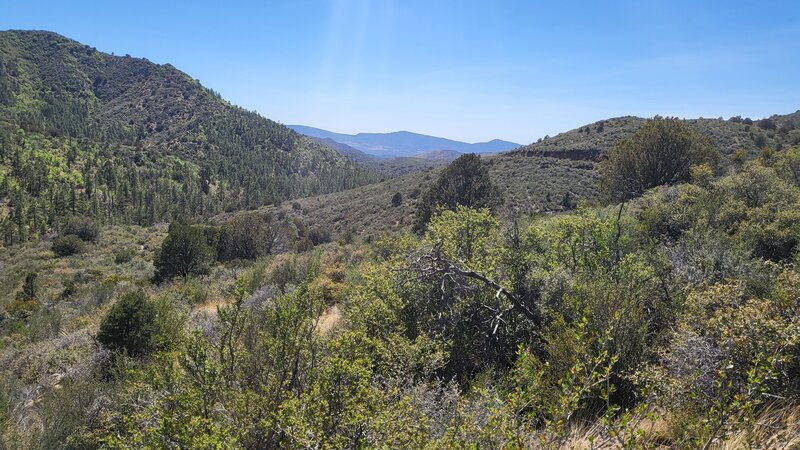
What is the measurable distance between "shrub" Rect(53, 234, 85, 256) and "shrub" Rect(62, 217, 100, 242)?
5.24 meters

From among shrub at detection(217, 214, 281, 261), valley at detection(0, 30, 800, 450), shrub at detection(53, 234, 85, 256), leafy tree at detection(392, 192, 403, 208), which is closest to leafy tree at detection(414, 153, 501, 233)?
valley at detection(0, 30, 800, 450)

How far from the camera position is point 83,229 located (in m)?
46.3

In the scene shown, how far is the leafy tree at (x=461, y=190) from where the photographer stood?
2878cm

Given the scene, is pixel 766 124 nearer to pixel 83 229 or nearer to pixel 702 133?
pixel 702 133

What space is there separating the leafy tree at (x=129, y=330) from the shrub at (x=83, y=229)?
1704 inches

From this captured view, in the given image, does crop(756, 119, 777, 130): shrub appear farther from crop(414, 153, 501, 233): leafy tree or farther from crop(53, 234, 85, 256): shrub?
crop(53, 234, 85, 256): shrub

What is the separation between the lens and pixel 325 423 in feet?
14.1

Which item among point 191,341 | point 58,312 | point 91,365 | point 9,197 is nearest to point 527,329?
point 191,341

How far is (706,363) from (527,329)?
3.23 m

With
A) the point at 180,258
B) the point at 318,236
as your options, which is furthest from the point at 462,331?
the point at 318,236

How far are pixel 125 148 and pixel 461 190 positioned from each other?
89783 millimetres

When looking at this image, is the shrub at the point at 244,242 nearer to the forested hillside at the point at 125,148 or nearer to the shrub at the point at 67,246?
the shrub at the point at 67,246

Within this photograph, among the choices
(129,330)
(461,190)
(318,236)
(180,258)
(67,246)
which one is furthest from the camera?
(318,236)

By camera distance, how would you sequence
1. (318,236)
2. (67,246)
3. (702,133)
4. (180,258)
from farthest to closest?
1. (702,133)
2. (318,236)
3. (67,246)
4. (180,258)
